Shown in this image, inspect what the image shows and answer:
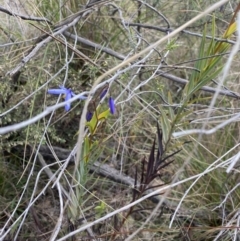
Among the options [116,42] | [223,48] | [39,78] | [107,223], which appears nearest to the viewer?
[223,48]

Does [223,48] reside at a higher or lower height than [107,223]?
higher

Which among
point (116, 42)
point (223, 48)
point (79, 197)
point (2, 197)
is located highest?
point (223, 48)

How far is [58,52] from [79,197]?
1.95 ft

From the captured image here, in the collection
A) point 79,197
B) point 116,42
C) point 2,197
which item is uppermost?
point 116,42

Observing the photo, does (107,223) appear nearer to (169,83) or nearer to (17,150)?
(17,150)

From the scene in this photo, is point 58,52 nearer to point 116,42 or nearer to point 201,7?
point 116,42

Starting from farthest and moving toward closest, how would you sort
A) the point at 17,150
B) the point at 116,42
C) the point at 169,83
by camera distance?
the point at 169,83
the point at 116,42
the point at 17,150

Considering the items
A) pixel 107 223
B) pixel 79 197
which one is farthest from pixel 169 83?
pixel 79 197

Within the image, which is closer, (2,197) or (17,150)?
(2,197)

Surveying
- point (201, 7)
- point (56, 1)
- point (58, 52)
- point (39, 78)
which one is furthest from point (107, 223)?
point (201, 7)

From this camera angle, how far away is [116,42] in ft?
5.59

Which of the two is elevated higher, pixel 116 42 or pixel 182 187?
pixel 116 42

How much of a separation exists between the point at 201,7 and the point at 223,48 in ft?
2.69

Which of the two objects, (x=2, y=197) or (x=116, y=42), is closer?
(x=2, y=197)
